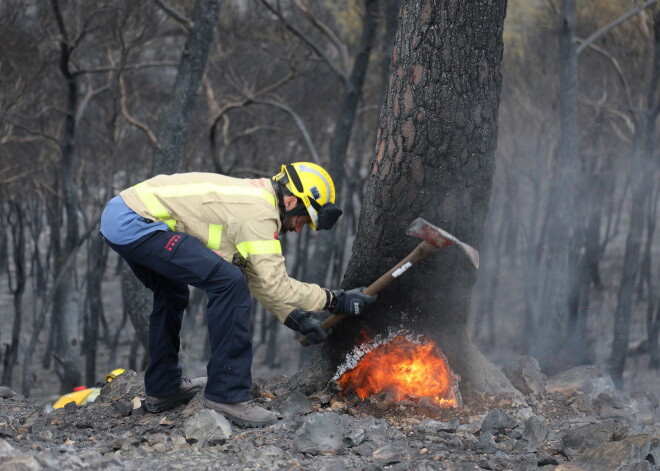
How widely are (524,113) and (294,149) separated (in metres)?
5.98

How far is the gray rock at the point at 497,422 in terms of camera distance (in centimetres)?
420

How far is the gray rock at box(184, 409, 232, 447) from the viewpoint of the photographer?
399cm

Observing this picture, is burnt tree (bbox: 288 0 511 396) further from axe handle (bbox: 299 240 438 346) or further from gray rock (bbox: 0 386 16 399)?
gray rock (bbox: 0 386 16 399)

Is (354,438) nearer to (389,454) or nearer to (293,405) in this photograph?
(389,454)

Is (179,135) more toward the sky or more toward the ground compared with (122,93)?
more toward the ground

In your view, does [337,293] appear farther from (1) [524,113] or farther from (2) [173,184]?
(1) [524,113]

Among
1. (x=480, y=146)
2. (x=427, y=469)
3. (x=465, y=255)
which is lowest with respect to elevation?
(x=427, y=469)

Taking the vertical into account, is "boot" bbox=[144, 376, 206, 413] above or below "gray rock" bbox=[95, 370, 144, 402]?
above

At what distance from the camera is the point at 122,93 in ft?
45.9

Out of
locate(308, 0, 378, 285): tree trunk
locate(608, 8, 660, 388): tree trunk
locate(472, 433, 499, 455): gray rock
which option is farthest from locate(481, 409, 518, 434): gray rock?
locate(608, 8, 660, 388): tree trunk

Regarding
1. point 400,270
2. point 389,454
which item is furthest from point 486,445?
point 400,270

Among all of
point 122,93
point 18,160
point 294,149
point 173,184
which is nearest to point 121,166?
point 18,160

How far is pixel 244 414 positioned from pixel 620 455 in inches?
77.9

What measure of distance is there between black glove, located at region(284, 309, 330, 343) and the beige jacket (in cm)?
4
